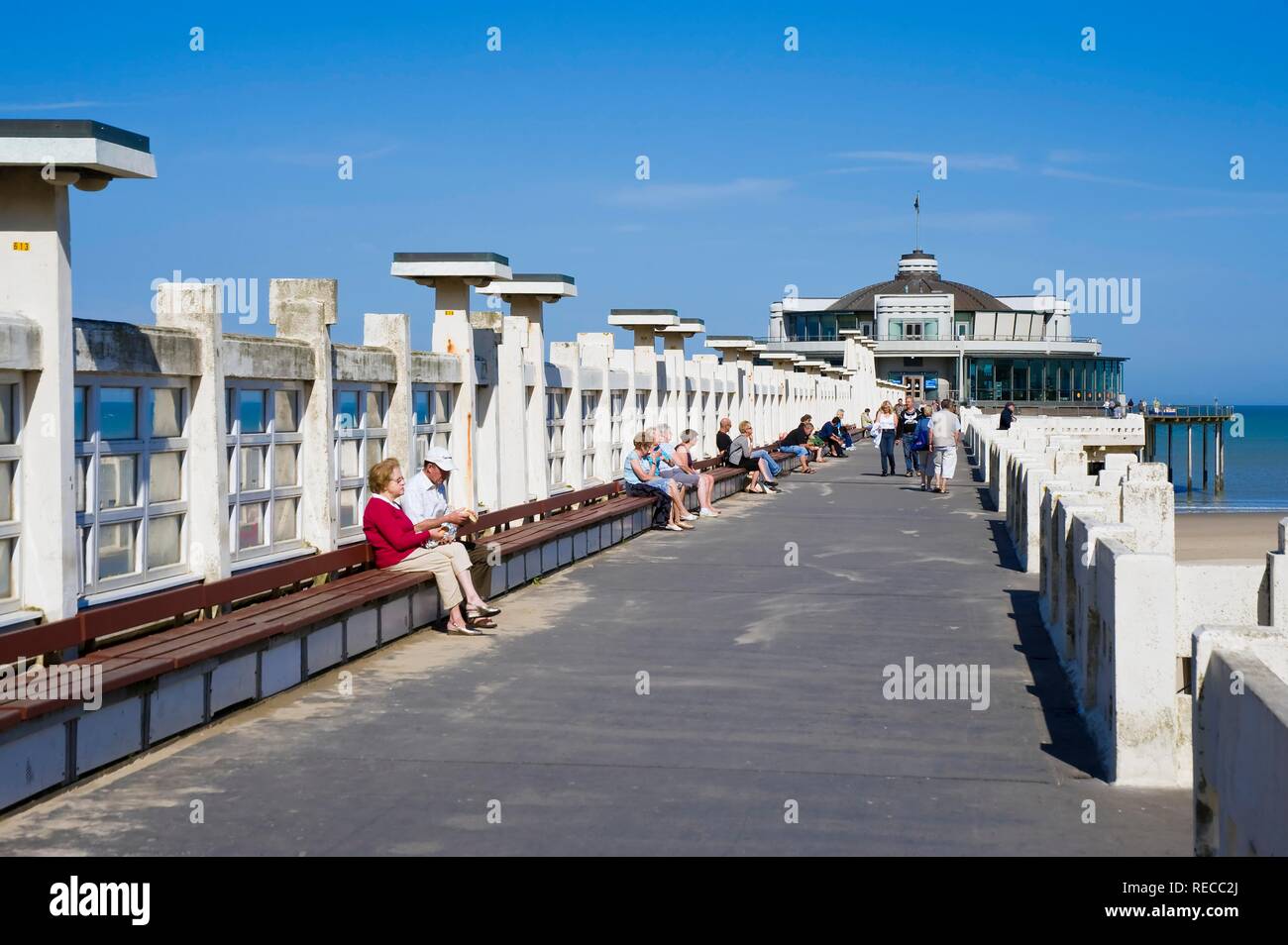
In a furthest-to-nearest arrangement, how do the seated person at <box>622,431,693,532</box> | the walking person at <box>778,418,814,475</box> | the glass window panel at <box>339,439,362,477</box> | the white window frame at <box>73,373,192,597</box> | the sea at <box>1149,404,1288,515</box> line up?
1. the sea at <box>1149,404,1288,515</box>
2. the walking person at <box>778,418,814,475</box>
3. the seated person at <box>622,431,693,532</box>
4. the glass window panel at <box>339,439,362,477</box>
5. the white window frame at <box>73,373,192,597</box>

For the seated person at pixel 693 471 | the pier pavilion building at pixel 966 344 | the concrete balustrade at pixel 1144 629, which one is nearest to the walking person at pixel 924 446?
the seated person at pixel 693 471

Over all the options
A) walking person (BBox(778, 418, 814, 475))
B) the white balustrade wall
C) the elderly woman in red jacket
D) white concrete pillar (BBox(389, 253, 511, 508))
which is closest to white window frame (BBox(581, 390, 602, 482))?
the white balustrade wall

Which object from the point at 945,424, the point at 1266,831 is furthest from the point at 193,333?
the point at 945,424

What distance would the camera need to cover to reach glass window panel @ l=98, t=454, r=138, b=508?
8.14 meters

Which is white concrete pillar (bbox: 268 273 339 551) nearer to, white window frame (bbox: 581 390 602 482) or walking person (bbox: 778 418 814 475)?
white window frame (bbox: 581 390 602 482)

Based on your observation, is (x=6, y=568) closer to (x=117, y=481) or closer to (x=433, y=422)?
(x=117, y=481)

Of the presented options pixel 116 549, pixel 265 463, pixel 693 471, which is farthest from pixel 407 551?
pixel 693 471

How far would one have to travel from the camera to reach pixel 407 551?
35.8 feet

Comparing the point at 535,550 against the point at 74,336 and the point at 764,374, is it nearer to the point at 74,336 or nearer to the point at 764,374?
the point at 74,336

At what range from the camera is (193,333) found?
29.4ft

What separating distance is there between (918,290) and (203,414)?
12075 centimetres

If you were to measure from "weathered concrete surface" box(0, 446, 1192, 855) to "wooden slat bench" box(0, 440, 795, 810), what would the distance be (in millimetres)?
151
